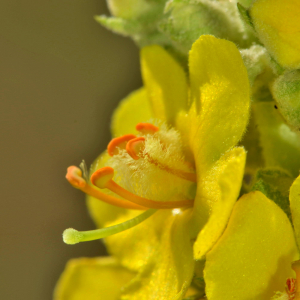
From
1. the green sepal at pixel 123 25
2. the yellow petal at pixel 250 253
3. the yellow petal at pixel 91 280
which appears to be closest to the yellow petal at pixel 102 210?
the yellow petal at pixel 91 280


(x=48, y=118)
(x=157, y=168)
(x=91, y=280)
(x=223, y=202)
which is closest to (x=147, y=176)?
(x=157, y=168)

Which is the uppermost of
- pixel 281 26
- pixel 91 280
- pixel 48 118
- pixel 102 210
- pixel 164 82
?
pixel 281 26

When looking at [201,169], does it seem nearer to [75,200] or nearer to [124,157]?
[124,157]

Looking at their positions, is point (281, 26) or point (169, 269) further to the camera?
point (169, 269)

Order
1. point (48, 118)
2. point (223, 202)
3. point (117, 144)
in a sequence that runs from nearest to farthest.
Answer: point (223, 202), point (117, 144), point (48, 118)

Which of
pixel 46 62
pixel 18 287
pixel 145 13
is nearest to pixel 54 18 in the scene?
A: pixel 46 62

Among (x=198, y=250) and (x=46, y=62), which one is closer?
(x=198, y=250)

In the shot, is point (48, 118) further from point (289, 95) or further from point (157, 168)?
point (289, 95)
